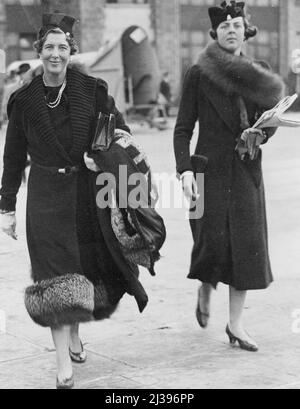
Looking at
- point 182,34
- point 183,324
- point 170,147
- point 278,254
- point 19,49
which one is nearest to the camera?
point 183,324

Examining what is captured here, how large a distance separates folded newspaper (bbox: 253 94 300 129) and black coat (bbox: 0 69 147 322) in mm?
789

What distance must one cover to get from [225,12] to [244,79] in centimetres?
39

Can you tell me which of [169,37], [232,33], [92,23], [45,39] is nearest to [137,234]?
[45,39]

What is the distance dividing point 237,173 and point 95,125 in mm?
902

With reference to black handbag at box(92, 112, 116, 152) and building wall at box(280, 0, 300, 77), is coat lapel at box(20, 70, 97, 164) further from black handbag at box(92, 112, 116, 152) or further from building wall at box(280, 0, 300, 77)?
building wall at box(280, 0, 300, 77)

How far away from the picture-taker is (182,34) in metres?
38.6

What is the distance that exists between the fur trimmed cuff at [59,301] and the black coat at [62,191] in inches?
1.7

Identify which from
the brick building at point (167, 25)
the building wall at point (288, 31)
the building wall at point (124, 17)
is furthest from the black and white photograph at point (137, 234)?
the building wall at point (288, 31)

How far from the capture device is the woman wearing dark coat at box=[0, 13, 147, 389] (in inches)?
167

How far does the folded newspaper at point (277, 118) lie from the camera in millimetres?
4559

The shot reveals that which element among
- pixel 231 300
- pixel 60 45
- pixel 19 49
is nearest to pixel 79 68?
pixel 60 45

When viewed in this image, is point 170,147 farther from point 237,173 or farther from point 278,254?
point 237,173

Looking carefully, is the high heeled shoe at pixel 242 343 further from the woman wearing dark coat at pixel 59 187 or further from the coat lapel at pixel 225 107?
the coat lapel at pixel 225 107

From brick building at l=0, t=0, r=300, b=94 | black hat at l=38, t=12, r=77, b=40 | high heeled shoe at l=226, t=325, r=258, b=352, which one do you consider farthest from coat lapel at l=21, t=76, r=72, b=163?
brick building at l=0, t=0, r=300, b=94
